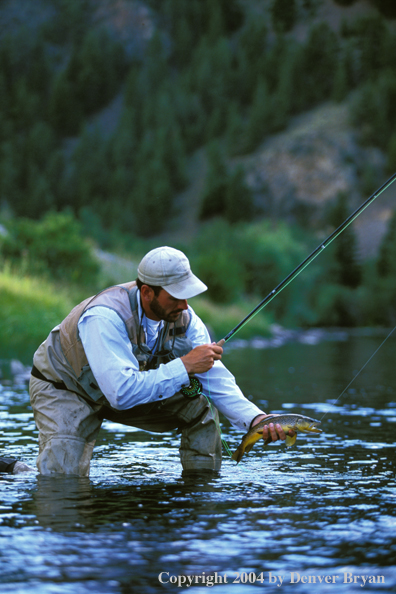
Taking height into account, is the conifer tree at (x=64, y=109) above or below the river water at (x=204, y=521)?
above

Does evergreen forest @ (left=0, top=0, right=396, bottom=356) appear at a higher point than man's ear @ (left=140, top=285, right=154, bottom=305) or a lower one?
higher

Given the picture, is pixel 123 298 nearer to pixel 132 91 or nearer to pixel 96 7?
pixel 132 91

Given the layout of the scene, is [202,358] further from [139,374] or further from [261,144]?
[261,144]

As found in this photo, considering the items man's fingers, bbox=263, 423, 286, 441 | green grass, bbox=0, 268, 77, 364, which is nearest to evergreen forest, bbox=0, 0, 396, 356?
green grass, bbox=0, 268, 77, 364

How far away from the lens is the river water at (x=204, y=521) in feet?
10.3

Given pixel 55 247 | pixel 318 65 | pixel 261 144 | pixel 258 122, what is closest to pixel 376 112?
pixel 258 122

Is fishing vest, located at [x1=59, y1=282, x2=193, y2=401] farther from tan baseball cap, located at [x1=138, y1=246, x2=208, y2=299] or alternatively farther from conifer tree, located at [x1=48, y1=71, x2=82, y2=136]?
conifer tree, located at [x1=48, y1=71, x2=82, y2=136]

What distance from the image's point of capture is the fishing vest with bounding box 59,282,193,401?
4750 millimetres

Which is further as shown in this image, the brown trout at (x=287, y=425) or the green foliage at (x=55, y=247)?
the green foliage at (x=55, y=247)

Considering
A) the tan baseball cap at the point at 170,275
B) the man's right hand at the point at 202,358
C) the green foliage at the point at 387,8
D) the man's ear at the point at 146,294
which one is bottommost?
the man's right hand at the point at 202,358

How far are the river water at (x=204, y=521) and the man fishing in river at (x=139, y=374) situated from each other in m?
0.22

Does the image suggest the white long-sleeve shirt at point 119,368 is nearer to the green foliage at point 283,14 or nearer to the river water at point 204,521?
the river water at point 204,521

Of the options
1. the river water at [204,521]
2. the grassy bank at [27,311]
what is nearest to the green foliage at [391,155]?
the grassy bank at [27,311]

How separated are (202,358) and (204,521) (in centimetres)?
95
